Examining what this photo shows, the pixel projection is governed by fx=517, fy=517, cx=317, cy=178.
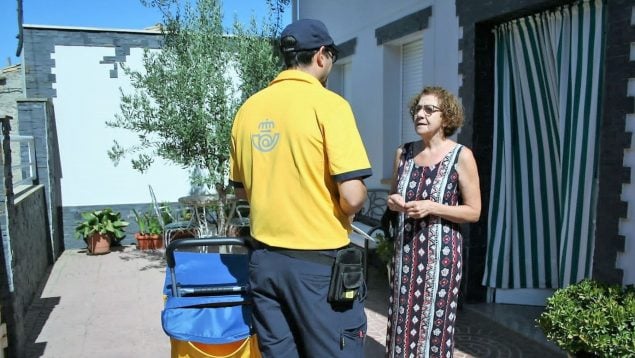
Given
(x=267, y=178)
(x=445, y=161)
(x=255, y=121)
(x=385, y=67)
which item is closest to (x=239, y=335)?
(x=267, y=178)

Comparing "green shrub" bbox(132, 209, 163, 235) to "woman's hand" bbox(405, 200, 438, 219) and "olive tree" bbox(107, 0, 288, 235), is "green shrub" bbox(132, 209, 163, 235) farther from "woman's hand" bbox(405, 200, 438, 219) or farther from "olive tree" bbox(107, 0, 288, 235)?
"woman's hand" bbox(405, 200, 438, 219)

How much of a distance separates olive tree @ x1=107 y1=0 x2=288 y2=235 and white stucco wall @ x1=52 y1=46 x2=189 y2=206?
2410 mm

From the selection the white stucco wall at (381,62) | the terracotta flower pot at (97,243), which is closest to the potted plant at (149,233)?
the terracotta flower pot at (97,243)

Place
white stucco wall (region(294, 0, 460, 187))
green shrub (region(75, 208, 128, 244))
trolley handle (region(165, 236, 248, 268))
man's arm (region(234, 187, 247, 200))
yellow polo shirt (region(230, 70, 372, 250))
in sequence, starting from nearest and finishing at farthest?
1. yellow polo shirt (region(230, 70, 372, 250))
2. trolley handle (region(165, 236, 248, 268))
3. man's arm (region(234, 187, 247, 200))
4. white stucco wall (region(294, 0, 460, 187))
5. green shrub (region(75, 208, 128, 244))

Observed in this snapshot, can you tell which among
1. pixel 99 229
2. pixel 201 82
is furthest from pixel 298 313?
pixel 99 229

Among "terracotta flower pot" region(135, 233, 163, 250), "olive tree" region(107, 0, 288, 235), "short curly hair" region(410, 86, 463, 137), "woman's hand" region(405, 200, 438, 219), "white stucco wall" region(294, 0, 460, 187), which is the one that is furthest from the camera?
"terracotta flower pot" region(135, 233, 163, 250)

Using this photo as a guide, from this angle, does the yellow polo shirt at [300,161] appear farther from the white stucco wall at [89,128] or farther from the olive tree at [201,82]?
the white stucco wall at [89,128]

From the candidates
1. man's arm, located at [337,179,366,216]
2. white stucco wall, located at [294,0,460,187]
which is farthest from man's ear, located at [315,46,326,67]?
white stucco wall, located at [294,0,460,187]

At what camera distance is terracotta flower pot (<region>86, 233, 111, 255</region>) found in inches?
309

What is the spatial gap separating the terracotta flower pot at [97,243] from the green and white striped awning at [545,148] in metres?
5.75

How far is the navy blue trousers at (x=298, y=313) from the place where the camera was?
1907 mm

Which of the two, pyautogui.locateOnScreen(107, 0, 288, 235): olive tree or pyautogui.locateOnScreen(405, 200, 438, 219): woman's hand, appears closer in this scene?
pyautogui.locateOnScreen(405, 200, 438, 219): woman's hand

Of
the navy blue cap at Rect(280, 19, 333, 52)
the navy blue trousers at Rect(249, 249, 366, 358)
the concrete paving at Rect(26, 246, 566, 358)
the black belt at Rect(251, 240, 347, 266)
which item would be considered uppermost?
the navy blue cap at Rect(280, 19, 333, 52)

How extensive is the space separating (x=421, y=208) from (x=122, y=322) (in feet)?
11.0
